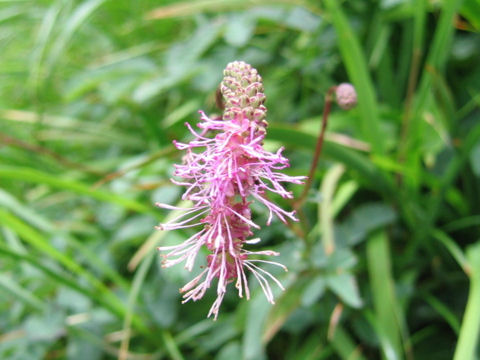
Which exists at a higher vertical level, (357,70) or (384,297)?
(357,70)

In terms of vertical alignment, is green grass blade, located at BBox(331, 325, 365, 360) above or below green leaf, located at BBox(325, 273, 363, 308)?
below

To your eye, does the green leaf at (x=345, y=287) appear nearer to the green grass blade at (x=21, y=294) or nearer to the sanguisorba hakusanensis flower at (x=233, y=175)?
the sanguisorba hakusanensis flower at (x=233, y=175)

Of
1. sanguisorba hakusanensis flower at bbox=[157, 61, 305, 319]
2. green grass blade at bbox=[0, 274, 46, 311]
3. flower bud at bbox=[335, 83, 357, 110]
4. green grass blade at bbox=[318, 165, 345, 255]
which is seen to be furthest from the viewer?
green grass blade at bbox=[0, 274, 46, 311]

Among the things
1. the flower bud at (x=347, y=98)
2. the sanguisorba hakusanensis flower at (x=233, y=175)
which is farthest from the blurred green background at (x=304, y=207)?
the sanguisorba hakusanensis flower at (x=233, y=175)

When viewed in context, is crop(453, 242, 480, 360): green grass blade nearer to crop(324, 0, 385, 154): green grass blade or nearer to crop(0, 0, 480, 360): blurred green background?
crop(0, 0, 480, 360): blurred green background

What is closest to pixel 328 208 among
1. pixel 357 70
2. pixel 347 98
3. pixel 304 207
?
pixel 304 207

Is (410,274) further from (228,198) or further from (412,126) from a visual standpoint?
(228,198)

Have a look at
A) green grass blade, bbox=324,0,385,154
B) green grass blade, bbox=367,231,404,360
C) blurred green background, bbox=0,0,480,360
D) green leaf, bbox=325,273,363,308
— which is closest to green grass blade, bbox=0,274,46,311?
blurred green background, bbox=0,0,480,360

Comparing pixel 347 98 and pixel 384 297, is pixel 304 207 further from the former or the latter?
pixel 347 98
